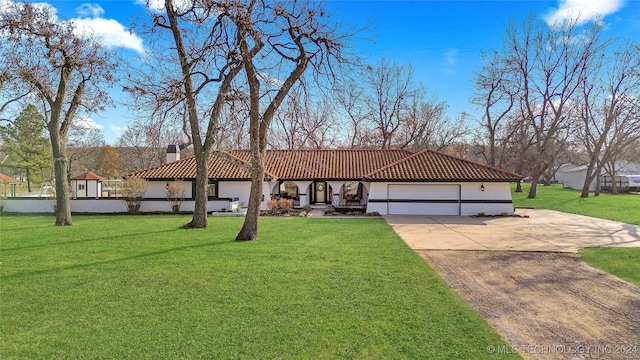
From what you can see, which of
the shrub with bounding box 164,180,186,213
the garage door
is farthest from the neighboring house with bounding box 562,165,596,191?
the shrub with bounding box 164,180,186,213

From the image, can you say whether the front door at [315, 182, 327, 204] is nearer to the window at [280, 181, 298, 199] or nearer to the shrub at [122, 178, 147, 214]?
the window at [280, 181, 298, 199]

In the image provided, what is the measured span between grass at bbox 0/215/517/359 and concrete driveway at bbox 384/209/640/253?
293 centimetres

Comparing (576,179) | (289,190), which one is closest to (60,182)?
(289,190)

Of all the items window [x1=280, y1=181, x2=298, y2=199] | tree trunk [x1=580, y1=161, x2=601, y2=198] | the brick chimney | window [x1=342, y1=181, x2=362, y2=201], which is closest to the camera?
window [x1=280, y1=181, x2=298, y2=199]

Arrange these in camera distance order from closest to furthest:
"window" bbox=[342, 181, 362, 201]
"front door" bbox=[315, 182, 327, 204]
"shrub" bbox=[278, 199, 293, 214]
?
"shrub" bbox=[278, 199, 293, 214]
"window" bbox=[342, 181, 362, 201]
"front door" bbox=[315, 182, 327, 204]

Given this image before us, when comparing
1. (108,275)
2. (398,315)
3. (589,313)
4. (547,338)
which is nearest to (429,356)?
(398,315)

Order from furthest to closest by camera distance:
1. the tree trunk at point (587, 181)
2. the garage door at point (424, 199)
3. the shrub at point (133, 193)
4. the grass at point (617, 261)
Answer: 1. the tree trunk at point (587, 181)
2. the shrub at point (133, 193)
3. the garage door at point (424, 199)
4. the grass at point (617, 261)

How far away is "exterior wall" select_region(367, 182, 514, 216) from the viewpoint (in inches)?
872

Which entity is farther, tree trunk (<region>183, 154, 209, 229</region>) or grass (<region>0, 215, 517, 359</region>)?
tree trunk (<region>183, 154, 209, 229</region>)

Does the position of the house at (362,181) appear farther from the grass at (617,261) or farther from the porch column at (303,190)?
the grass at (617,261)

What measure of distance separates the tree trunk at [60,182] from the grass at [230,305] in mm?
6342

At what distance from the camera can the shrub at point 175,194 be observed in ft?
76.3

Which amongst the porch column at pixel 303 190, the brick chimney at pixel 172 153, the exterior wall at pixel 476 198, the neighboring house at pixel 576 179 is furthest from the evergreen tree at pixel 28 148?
the neighboring house at pixel 576 179

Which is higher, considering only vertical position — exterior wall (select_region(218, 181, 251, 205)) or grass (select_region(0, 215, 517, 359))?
exterior wall (select_region(218, 181, 251, 205))
